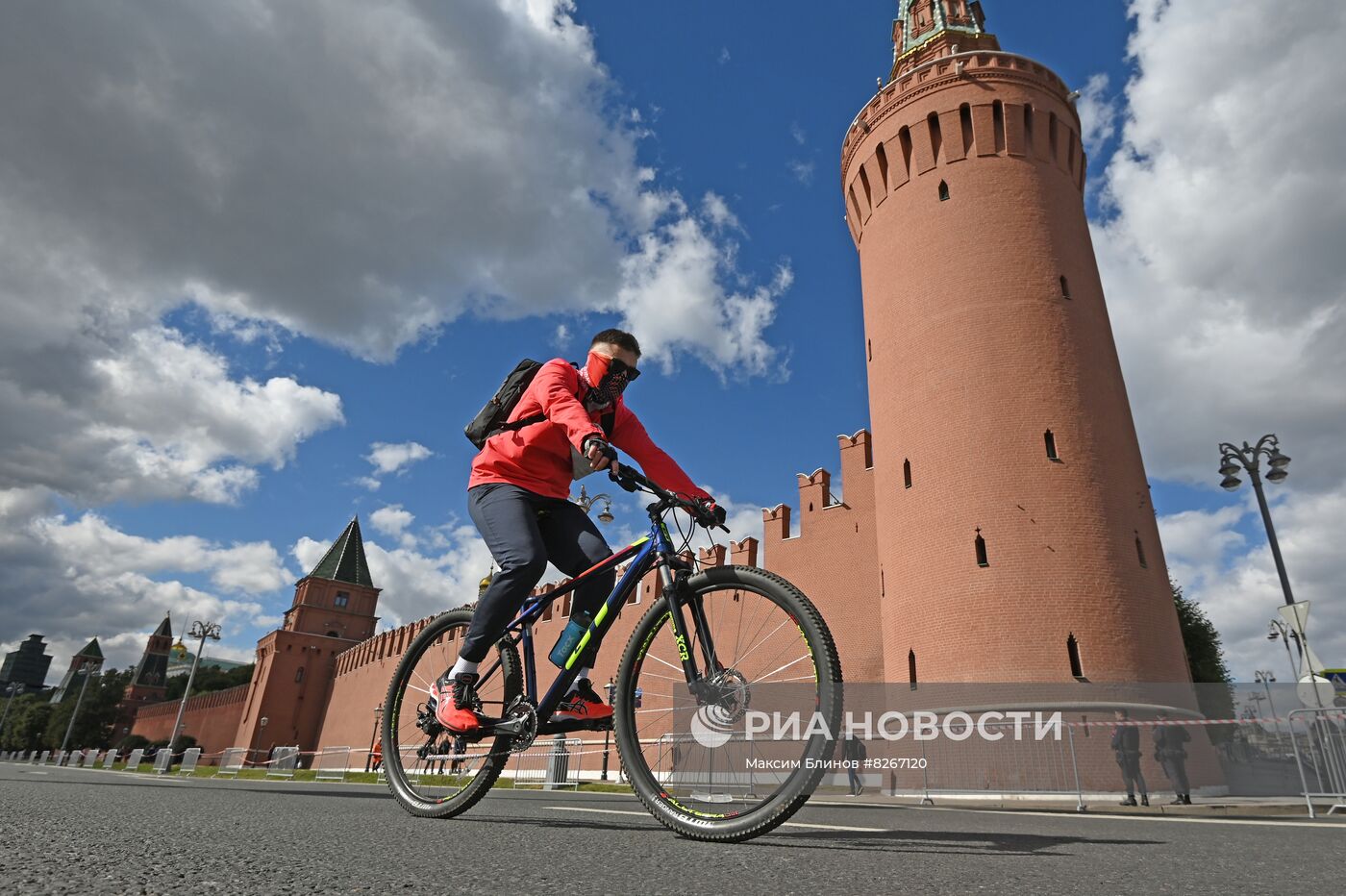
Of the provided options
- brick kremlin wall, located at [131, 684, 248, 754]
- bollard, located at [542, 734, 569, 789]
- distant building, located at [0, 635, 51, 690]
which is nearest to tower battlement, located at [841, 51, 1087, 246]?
bollard, located at [542, 734, 569, 789]

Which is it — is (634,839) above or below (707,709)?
below

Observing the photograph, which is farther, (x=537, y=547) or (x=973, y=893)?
(x=537, y=547)

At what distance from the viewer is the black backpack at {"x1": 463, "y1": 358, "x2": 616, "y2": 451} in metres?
3.35

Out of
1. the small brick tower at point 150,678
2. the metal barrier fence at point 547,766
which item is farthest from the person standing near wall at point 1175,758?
the small brick tower at point 150,678

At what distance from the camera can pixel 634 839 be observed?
253cm

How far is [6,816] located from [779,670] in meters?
2.47

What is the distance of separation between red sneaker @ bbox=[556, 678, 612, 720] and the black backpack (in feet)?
3.55

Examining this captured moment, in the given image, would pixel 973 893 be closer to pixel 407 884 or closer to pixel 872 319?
pixel 407 884

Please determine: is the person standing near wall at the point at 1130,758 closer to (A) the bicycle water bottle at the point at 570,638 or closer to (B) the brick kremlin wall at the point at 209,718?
(A) the bicycle water bottle at the point at 570,638

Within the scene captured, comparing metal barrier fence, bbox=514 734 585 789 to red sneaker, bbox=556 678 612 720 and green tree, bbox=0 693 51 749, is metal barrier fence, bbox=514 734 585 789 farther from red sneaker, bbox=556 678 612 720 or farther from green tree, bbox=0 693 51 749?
green tree, bbox=0 693 51 749

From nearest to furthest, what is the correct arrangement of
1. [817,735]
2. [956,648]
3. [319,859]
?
1. [319,859]
2. [817,735]
3. [956,648]

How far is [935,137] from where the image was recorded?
69.3 feet

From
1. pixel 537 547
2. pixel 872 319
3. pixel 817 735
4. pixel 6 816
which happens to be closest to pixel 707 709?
pixel 817 735

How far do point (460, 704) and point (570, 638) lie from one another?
56 centimetres
